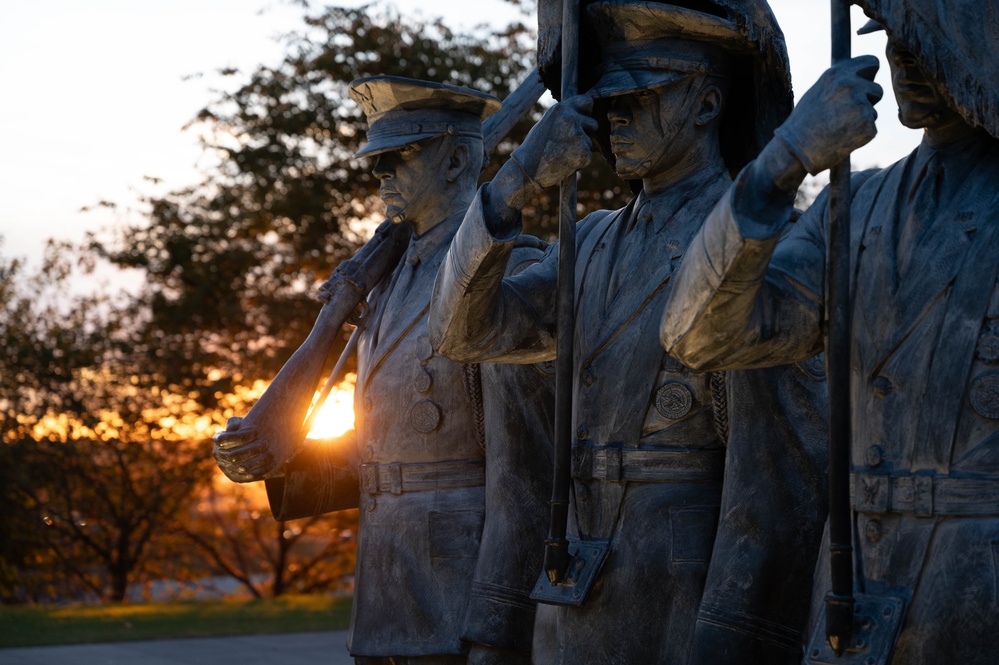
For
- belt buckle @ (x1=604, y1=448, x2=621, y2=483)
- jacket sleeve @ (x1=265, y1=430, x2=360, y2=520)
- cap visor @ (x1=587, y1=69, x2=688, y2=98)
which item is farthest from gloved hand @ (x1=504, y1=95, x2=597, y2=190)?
jacket sleeve @ (x1=265, y1=430, x2=360, y2=520)

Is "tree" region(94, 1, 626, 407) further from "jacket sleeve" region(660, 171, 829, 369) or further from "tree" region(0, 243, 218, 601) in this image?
"jacket sleeve" region(660, 171, 829, 369)

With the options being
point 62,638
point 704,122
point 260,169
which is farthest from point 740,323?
point 260,169

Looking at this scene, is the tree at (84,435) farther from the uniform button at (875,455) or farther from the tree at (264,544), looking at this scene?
the uniform button at (875,455)

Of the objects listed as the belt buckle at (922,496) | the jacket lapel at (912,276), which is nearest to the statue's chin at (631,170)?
the jacket lapel at (912,276)

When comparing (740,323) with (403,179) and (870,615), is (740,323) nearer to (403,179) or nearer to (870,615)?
(870,615)

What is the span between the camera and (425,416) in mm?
5414

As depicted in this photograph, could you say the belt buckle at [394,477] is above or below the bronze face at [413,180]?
below

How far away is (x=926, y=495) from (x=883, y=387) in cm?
23

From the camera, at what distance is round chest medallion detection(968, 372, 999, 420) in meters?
2.95

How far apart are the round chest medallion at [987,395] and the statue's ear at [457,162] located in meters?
3.23

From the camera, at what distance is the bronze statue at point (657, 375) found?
143 inches

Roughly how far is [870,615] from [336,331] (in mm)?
3254

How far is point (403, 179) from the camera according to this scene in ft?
19.4

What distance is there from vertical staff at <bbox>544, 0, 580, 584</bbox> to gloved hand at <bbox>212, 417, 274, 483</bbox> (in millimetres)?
1971
